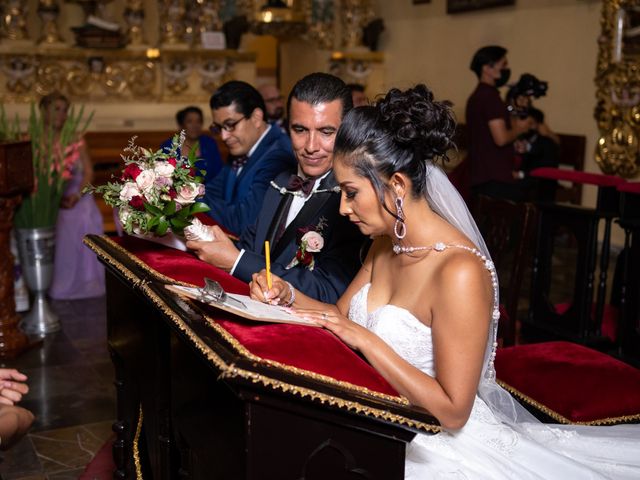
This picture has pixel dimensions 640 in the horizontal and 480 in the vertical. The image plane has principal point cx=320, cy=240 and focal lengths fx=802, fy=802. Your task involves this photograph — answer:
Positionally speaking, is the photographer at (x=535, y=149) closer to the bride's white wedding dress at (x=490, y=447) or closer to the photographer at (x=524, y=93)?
the photographer at (x=524, y=93)

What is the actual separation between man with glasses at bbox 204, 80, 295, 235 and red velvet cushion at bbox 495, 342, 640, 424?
1.56 metres

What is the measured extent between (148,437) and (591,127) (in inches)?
289

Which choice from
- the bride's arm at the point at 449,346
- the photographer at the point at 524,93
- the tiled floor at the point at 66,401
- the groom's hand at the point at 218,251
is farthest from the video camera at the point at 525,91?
A: the bride's arm at the point at 449,346

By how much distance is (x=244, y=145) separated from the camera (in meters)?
4.40

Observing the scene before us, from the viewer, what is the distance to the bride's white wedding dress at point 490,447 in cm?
222

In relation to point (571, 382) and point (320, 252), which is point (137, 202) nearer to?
point (320, 252)

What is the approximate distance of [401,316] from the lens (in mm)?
2334

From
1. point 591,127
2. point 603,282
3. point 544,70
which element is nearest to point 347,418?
point 603,282

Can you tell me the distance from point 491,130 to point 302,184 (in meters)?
4.00

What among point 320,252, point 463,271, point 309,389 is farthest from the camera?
point 320,252

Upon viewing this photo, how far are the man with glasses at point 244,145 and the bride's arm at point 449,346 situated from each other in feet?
6.88

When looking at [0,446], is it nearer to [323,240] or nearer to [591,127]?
[323,240]

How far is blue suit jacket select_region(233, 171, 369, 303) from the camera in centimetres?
291

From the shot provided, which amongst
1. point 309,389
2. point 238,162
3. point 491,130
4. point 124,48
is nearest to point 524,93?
point 491,130
